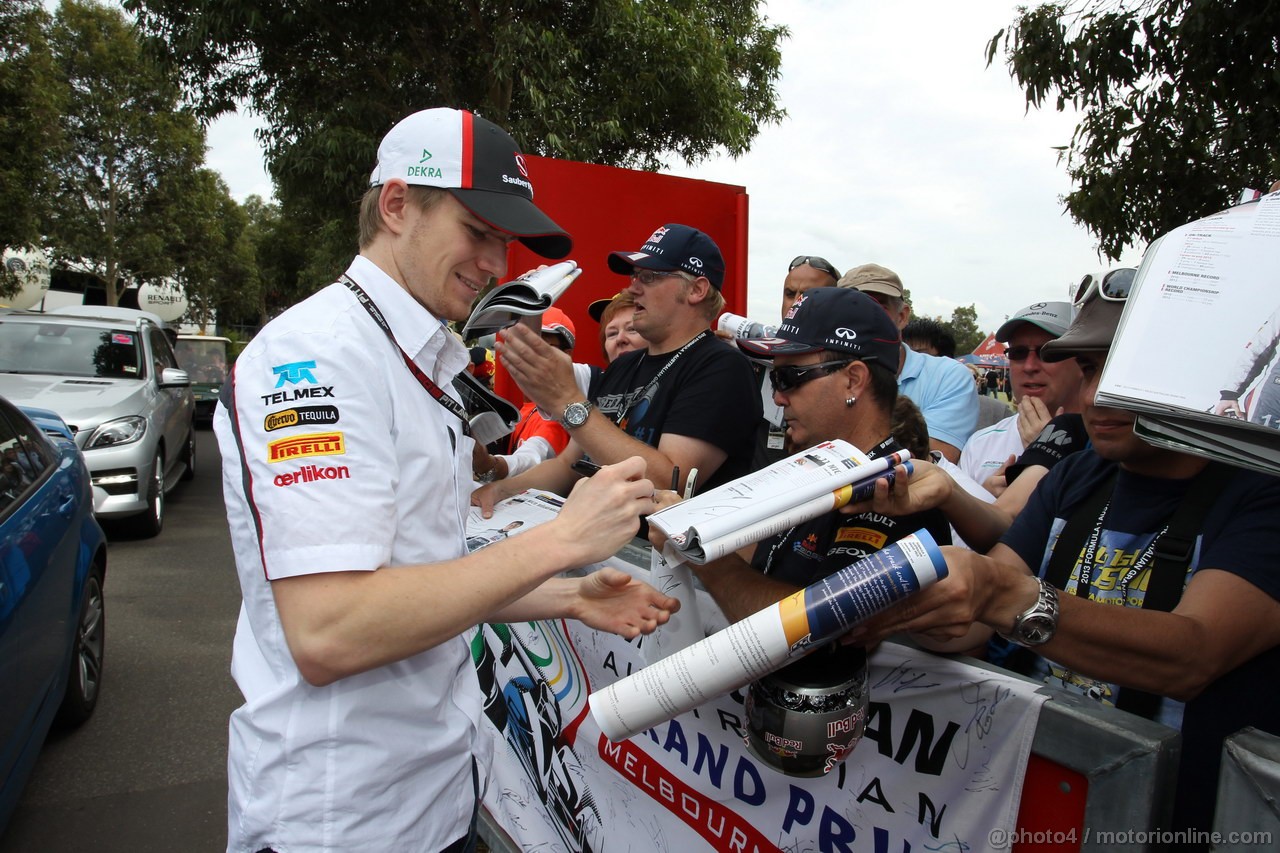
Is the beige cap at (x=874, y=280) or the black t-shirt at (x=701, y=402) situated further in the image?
the beige cap at (x=874, y=280)

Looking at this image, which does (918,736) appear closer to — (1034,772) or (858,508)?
(1034,772)

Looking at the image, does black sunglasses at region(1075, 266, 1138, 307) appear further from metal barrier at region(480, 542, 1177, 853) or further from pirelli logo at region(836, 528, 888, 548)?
metal barrier at region(480, 542, 1177, 853)

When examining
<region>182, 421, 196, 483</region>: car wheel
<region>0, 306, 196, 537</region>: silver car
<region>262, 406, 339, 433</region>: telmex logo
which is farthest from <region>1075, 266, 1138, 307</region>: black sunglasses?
<region>182, 421, 196, 483</region>: car wheel

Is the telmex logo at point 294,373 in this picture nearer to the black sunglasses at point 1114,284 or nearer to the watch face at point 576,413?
the watch face at point 576,413

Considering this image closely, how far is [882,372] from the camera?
83.1 inches

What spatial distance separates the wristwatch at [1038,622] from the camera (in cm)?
140

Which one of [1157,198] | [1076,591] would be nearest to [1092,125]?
[1157,198]

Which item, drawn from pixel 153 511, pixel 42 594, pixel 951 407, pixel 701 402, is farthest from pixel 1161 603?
pixel 153 511

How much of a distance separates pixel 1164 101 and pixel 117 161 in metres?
28.1

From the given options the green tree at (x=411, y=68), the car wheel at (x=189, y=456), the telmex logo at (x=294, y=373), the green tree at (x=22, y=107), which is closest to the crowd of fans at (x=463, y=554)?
the telmex logo at (x=294, y=373)

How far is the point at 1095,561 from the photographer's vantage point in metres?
1.78

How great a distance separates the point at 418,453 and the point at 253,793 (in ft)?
2.12

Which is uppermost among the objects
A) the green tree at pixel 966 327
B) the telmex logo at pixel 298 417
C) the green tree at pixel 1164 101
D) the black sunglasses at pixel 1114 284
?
the green tree at pixel 1164 101

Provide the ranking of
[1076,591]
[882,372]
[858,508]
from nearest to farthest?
1. [858,508]
2. [1076,591]
3. [882,372]
